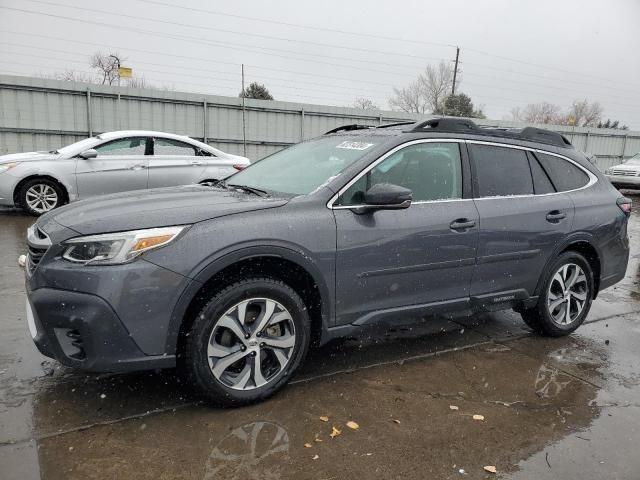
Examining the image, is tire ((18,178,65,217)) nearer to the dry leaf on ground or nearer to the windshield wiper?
the windshield wiper

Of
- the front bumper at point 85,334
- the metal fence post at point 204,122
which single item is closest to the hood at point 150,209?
the front bumper at point 85,334

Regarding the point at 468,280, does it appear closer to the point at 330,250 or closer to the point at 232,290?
the point at 330,250

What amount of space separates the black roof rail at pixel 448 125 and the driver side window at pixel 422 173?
12 centimetres

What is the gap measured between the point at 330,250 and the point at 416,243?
65 centimetres

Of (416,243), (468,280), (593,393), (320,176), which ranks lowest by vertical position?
(593,393)

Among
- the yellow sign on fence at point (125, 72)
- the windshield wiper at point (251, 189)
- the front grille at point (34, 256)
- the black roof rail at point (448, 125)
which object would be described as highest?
the yellow sign on fence at point (125, 72)

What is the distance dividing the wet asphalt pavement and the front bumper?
1.25 ft

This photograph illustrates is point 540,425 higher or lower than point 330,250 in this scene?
lower

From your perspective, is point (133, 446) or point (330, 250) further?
point (330, 250)

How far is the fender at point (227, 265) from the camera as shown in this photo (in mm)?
2709

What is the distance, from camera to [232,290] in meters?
2.84

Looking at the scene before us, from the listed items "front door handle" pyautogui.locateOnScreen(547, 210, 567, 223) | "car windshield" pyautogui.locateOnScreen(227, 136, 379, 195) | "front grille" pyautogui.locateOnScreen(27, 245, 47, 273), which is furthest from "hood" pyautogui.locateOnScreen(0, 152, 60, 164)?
"front door handle" pyautogui.locateOnScreen(547, 210, 567, 223)

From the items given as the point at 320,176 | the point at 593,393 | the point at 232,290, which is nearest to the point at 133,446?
the point at 232,290

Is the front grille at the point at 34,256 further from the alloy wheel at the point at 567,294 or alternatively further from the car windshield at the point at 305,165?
the alloy wheel at the point at 567,294
